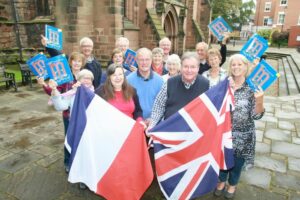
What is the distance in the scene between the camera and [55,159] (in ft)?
13.9

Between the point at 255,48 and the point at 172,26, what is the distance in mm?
16297

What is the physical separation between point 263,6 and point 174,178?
224ft

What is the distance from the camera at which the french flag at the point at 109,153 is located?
2.78 metres

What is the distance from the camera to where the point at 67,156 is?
3.72 meters

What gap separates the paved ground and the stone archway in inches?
496

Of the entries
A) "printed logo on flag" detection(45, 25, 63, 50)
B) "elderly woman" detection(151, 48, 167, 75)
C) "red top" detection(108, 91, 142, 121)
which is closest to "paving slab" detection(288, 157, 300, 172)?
"elderly woman" detection(151, 48, 167, 75)

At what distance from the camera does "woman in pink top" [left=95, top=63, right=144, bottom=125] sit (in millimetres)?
2986

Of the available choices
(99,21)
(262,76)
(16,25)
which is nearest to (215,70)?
(262,76)

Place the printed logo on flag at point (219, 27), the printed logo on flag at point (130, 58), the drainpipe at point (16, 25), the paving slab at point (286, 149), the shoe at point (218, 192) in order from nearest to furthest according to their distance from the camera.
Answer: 1. the shoe at point (218, 192)
2. the printed logo on flag at point (130, 58)
3. the paving slab at point (286, 149)
4. the printed logo on flag at point (219, 27)
5. the drainpipe at point (16, 25)

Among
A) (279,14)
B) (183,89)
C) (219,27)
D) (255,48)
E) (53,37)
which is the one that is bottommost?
(183,89)

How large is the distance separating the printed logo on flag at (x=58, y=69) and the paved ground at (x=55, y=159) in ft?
5.18

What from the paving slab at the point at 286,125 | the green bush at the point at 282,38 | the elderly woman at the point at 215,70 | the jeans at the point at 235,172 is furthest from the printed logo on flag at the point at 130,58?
the green bush at the point at 282,38

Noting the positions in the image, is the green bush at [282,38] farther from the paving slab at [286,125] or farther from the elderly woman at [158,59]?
the elderly woman at [158,59]

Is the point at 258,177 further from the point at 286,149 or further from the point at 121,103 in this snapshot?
the point at 121,103
